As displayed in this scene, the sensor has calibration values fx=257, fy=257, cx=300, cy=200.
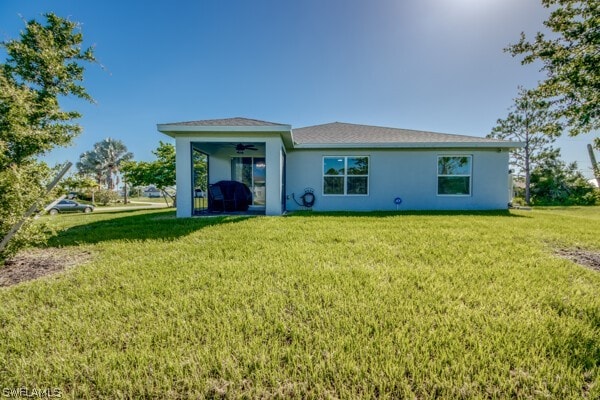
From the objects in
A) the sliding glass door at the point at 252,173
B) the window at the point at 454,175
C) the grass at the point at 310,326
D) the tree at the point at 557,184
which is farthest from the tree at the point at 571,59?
the tree at the point at 557,184

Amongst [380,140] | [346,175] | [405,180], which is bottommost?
[405,180]

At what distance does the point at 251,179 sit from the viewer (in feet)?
39.7

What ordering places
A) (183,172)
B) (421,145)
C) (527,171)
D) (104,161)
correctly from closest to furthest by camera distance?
1. (183,172)
2. (421,145)
3. (527,171)
4. (104,161)

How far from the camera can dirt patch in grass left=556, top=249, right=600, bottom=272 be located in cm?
386

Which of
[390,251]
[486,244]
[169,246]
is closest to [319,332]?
[390,251]

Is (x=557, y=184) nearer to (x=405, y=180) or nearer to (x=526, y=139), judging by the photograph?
(x=526, y=139)

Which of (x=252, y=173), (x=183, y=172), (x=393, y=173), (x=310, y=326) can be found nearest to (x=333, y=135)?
(x=393, y=173)

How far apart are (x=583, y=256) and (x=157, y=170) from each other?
20.3 meters

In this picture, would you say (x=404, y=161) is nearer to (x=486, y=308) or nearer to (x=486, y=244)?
(x=486, y=244)

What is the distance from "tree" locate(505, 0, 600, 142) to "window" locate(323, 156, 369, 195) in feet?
20.1

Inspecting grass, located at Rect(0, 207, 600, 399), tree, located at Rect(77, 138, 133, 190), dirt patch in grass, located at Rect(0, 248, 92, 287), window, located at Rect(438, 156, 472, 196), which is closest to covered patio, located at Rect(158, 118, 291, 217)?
dirt patch in grass, located at Rect(0, 248, 92, 287)

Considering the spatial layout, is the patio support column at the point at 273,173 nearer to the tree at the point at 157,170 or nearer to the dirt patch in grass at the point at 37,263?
the dirt patch in grass at the point at 37,263

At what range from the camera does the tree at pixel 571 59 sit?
4.14 metres

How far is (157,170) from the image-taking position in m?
17.9
